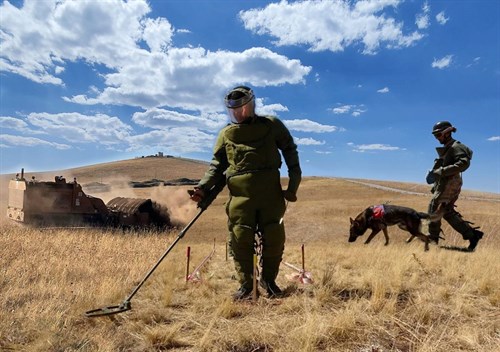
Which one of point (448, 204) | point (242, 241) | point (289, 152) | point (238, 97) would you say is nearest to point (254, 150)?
point (289, 152)

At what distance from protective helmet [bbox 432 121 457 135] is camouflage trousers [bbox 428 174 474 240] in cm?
90

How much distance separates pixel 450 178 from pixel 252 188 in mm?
4947

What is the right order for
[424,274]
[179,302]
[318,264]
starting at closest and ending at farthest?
[179,302], [424,274], [318,264]

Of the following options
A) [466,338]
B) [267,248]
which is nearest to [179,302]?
[267,248]

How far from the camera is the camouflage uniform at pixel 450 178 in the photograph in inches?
299

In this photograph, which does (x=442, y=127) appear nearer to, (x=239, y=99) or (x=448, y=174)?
(x=448, y=174)

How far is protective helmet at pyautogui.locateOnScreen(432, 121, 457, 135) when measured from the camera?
7.81 meters

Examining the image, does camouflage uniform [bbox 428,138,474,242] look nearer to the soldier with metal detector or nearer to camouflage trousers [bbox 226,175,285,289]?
the soldier with metal detector

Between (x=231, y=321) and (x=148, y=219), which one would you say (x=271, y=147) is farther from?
(x=148, y=219)

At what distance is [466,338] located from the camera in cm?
299

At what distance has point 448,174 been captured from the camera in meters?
7.68

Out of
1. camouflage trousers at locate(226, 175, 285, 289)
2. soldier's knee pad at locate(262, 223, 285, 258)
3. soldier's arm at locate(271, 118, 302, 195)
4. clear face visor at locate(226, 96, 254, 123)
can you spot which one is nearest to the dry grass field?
camouflage trousers at locate(226, 175, 285, 289)

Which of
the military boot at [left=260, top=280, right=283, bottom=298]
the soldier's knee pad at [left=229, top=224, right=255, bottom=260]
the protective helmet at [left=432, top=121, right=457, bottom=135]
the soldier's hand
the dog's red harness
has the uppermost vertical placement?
the protective helmet at [left=432, top=121, right=457, bottom=135]

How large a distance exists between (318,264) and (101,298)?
3.95 meters
